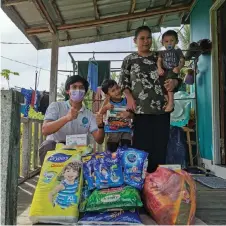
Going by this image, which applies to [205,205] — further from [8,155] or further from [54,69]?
[54,69]

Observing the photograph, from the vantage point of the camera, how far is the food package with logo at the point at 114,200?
1811 mm

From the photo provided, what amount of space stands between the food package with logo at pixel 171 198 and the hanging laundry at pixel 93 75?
142 inches

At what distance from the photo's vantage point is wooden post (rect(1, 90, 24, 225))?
1.37 metres

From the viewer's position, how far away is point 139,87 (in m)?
2.52

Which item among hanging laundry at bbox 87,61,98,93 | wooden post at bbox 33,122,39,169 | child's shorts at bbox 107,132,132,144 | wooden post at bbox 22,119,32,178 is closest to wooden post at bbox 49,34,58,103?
wooden post at bbox 33,122,39,169

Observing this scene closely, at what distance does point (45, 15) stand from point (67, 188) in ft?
8.70

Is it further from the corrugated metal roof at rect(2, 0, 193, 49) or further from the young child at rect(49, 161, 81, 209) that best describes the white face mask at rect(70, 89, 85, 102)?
the corrugated metal roof at rect(2, 0, 193, 49)

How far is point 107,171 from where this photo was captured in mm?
1999

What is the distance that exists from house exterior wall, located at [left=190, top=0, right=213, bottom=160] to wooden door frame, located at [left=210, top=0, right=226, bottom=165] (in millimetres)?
196

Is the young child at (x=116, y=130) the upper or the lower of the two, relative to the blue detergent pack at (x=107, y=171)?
upper

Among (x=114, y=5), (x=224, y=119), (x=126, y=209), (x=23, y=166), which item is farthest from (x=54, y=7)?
(x=126, y=209)

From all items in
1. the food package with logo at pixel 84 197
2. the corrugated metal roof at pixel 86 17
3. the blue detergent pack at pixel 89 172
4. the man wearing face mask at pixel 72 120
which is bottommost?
the food package with logo at pixel 84 197

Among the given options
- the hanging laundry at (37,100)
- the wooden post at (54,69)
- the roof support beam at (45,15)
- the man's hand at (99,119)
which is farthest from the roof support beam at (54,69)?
the man's hand at (99,119)

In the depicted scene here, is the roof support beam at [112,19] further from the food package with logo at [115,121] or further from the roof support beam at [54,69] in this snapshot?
the food package with logo at [115,121]
